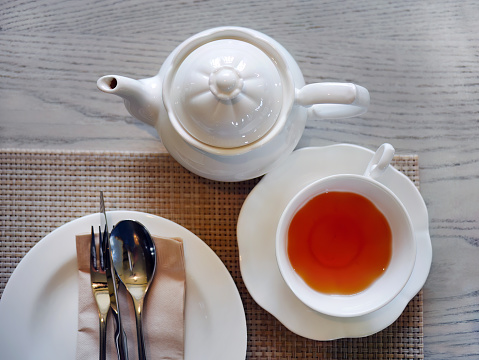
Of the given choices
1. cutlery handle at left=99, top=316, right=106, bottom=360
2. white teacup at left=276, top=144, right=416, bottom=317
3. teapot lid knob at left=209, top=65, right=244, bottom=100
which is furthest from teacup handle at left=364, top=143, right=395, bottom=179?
cutlery handle at left=99, top=316, right=106, bottom=360

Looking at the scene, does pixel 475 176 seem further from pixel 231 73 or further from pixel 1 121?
pixel 1 121

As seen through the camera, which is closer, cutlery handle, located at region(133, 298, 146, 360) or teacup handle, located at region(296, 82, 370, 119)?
teacup handle, located at region(296, 82, 370, 119)

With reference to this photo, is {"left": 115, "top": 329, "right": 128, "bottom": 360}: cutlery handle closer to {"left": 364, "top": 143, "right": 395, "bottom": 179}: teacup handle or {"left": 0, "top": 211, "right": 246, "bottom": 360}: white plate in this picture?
{"left": 0, "top": 211, "right": 246, "bottom": 360}: white plate

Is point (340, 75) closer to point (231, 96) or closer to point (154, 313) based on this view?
point (231, 96)

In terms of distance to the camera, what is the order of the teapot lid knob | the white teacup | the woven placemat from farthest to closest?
1. the woven placemat
2. the white teacup
3. the teapot lid knob

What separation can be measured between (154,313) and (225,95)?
1.15ft

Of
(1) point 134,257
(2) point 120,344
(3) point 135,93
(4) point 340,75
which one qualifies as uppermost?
(4) point 340,75

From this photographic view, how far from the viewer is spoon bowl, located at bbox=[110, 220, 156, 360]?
697 mm

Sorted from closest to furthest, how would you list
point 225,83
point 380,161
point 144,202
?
point 225,83, point 380,161, point 144,202

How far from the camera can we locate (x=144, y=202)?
75 centimetres

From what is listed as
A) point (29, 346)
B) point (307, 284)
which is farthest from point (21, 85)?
point (307, 284)

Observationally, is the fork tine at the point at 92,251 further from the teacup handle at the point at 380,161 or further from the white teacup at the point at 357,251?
the teacup handle at the point at 380,161

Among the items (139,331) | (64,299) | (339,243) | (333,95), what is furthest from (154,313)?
(333,95)

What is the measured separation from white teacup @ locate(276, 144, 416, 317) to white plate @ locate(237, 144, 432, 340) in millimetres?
38
